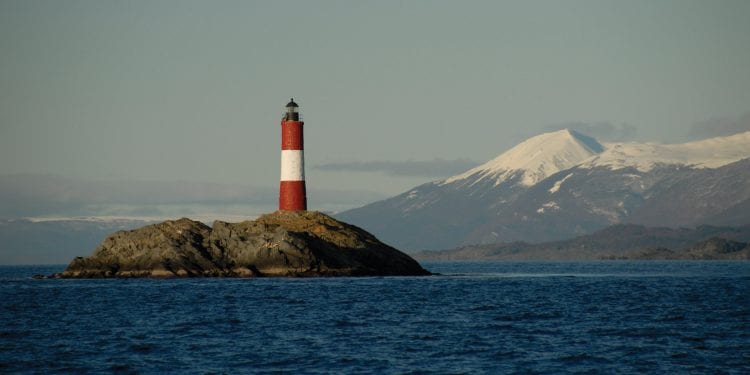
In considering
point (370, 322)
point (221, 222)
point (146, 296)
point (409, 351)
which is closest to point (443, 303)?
point (370, 322)

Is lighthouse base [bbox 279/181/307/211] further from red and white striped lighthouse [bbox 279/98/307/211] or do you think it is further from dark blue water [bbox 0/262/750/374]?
dark blue water [bbox 0/262/750/374]

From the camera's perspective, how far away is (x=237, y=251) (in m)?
121

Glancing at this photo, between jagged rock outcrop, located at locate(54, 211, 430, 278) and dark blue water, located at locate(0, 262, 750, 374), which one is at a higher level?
jagged rock outcrop, located at locate(54, 211, 430, 278)

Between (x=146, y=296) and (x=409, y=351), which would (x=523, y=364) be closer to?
(x=409, y=351)

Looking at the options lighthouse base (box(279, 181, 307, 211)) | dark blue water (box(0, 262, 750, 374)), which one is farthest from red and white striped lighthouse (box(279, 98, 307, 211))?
dark blue water (box(0, 262, 750, 374))

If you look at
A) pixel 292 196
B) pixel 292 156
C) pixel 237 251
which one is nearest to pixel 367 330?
pixel 237 251

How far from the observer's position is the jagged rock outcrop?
4653 inches

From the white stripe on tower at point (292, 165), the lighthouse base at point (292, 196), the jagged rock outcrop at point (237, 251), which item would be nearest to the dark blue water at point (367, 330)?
the jagged rock outcrop at point (237, 251)

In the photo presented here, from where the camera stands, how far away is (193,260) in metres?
120

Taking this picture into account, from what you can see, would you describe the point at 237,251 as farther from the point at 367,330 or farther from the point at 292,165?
the point at 367,330

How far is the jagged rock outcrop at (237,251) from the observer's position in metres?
118

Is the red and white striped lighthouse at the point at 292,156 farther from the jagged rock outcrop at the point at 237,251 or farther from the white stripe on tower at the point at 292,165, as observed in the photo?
the jagged rock outcrop at the point at 237,251

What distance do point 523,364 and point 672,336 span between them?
13.5 meters

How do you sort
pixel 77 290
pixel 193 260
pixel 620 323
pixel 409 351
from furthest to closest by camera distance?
pixel 193 260 → pixel 77 290 → pixel 620 323 → pixel 409 351
